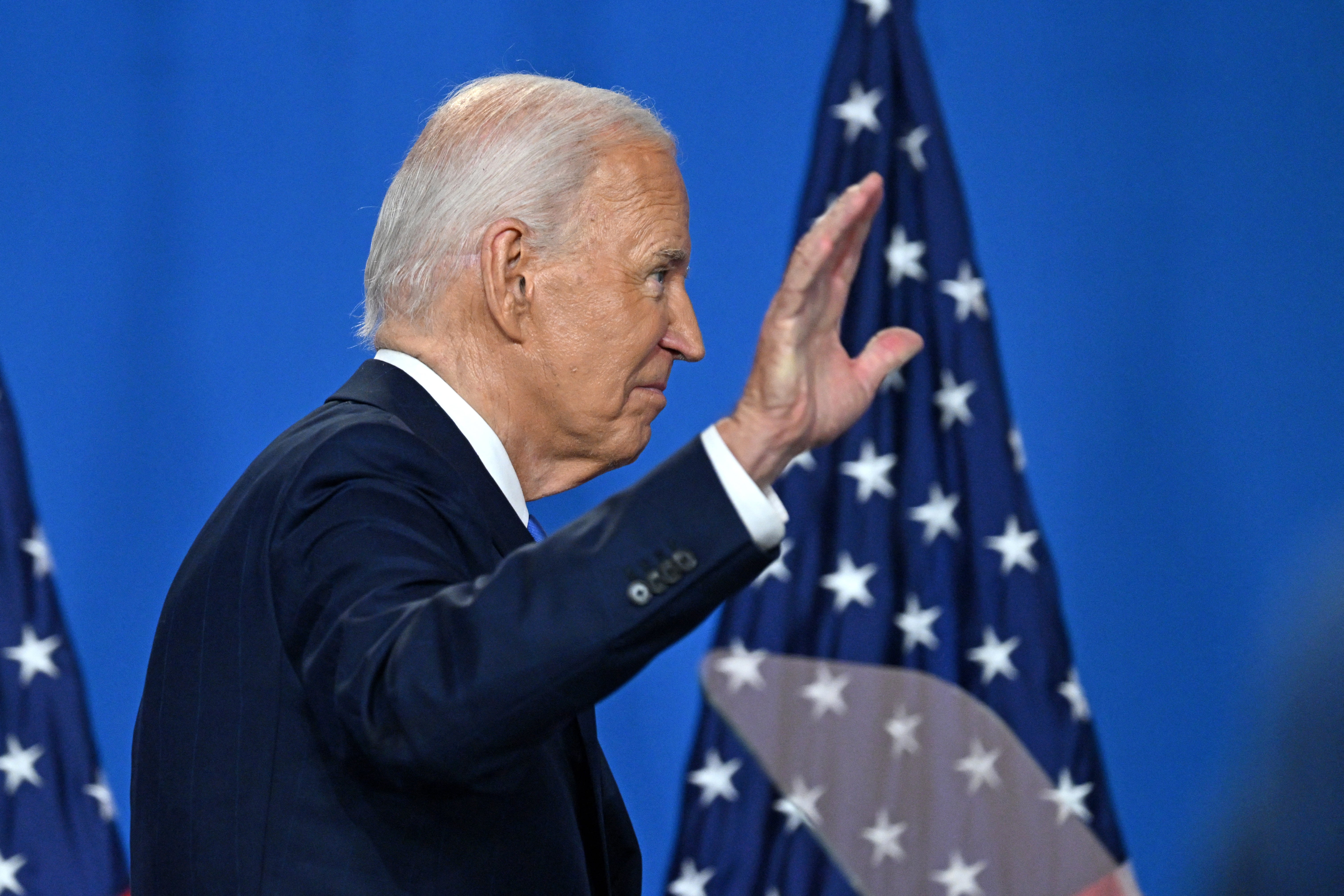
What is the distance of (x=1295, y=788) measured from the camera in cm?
254

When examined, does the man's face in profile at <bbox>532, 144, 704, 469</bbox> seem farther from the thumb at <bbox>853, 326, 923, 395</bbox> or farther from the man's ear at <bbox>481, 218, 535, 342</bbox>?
the thumb at <bbox>853, 326, 923, 395</bbox>

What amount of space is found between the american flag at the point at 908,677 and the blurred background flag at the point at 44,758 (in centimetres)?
115

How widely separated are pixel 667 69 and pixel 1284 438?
149 cm

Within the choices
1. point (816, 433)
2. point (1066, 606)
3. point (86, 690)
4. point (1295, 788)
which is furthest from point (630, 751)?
point (816, 433)

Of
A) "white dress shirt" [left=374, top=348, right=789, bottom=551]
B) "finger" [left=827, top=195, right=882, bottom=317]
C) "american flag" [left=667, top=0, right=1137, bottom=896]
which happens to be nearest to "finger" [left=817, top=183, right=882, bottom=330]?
"finger" [left=827, top=195, right=882, bottom=317]

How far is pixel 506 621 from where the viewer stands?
2.29 ft

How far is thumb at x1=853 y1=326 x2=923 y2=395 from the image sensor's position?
0.84m

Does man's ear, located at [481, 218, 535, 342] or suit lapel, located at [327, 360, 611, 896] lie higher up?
man's ear, located at [481, 218, 535, 342]

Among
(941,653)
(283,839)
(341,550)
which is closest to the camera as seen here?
(341,550)

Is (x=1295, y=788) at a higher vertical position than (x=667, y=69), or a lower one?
lower

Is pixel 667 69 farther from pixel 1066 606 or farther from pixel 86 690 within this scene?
pixel 86 690

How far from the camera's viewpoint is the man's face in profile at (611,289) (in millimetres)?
1175

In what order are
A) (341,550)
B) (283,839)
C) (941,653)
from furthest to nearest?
(941,653) → (283,839) → (341,550)

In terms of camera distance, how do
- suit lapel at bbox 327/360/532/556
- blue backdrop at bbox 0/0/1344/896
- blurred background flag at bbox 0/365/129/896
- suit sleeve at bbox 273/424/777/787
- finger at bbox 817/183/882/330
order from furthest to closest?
1. blue backdrop at bbox 0/0/1344/896
2. blurred background flag at bbox 0/365/129/896
3. suit lapel at bbox 327/360/532/556
4. finger at bbox 817/183/882/330
5. suit sleeve at bbox 273/424/777/787
